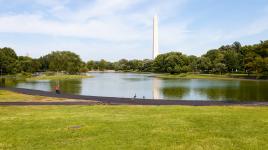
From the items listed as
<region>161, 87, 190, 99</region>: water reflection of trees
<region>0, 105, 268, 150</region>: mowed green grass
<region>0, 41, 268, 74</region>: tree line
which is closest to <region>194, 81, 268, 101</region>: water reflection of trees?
<region>161, 87, 190, 99</region>: water reflection of trees

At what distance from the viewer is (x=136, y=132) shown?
41.3 ft

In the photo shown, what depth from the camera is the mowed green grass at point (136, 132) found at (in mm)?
10820

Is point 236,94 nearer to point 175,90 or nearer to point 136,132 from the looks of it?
point 175,90

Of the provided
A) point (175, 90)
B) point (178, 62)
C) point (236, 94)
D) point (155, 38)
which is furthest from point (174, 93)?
point (155, 38)

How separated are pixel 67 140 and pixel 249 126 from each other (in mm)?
7757

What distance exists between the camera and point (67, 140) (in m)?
11.6

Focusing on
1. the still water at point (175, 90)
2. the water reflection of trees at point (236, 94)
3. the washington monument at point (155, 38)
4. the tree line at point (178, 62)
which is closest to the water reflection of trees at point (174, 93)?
the still water at point (175, 90)

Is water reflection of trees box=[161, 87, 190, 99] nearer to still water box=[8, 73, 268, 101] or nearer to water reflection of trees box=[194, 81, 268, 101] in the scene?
still water box=[8, 73, 268, 101]

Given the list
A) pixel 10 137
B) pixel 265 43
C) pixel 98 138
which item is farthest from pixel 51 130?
pixel 265 43

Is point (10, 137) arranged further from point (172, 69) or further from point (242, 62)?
point (172, 69)

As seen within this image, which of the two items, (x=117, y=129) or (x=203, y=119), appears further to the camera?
(x=203, y=119)

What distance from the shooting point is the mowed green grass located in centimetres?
1082

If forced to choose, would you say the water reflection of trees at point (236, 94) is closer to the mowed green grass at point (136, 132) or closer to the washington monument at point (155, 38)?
the mowed green grass at point (136, 132)

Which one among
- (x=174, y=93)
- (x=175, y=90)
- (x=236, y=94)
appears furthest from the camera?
(x=175, y=90)
